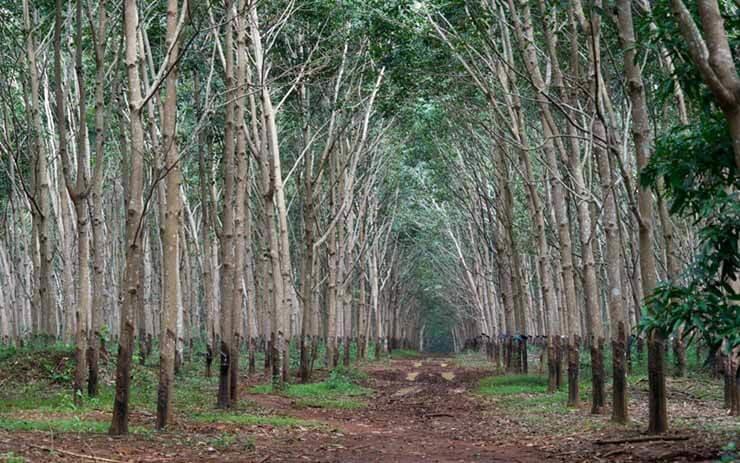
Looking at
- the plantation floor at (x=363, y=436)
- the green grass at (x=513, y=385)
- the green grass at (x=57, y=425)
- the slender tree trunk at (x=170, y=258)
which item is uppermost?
the slender tree trunk at (x=170, y=258)

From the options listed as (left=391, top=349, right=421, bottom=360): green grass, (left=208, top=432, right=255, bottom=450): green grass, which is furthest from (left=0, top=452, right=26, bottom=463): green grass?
(left=391, top=349, right=421, bottom=360): green grass

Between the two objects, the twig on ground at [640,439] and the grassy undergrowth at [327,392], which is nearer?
the twig on ground at [640,439]

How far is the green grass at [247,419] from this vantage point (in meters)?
12.6

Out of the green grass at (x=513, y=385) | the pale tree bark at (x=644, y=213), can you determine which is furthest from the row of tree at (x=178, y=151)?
the pale tree bark at (x=644, y=213)

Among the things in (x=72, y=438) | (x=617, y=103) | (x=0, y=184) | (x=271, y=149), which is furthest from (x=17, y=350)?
(x=617, y=103)

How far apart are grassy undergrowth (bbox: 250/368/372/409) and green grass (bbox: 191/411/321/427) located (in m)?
3.21

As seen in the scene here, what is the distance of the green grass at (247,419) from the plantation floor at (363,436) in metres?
0.02

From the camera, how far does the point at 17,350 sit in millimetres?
17281

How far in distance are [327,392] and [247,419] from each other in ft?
23.4

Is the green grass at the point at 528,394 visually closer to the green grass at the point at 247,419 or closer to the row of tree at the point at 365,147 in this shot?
the row of tree at the point at 365,147

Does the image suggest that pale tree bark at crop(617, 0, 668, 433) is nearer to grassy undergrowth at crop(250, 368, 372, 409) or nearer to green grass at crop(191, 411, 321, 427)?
green grass at crop(191, 411, 321, 427)

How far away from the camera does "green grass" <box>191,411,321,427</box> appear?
12.6 metres

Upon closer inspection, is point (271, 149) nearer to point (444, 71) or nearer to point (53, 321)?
point (444, 71)

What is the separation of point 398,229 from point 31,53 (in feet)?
107
